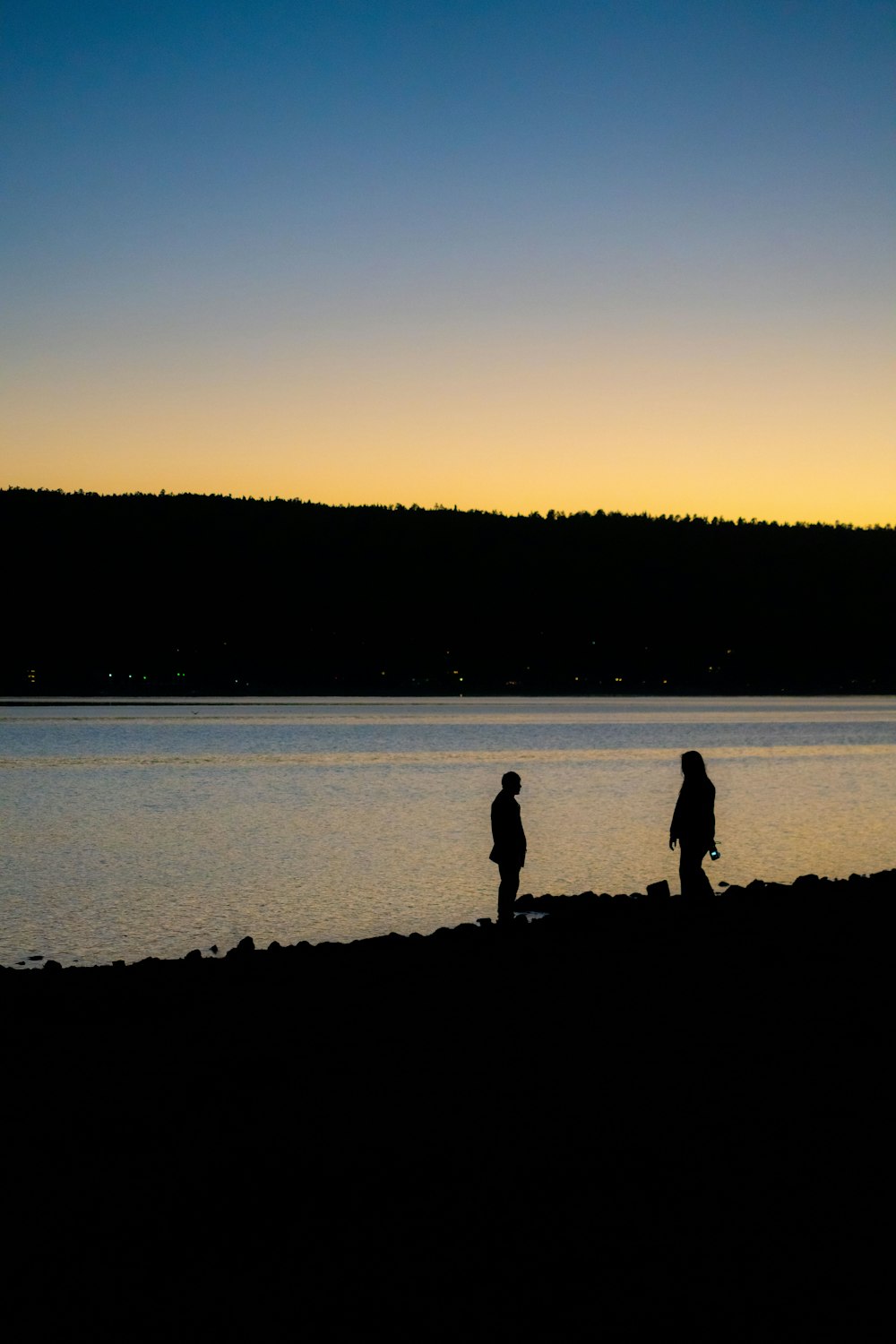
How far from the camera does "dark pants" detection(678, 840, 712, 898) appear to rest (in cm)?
1205

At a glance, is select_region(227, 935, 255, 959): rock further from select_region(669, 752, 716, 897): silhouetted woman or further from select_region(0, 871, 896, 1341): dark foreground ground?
select_region(669, 752, 716, 897): silhouetted woman

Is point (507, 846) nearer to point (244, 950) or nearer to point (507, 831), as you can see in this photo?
point (507, 831)

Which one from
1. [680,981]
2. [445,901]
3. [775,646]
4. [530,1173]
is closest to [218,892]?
[445,901]

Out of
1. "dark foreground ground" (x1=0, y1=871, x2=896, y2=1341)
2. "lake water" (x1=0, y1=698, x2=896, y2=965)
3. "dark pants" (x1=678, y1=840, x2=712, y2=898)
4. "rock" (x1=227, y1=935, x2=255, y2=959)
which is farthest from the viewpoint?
"lake water" (x1=0, y1=698, x2=896, y2=965)

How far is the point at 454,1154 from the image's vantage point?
6.02 m

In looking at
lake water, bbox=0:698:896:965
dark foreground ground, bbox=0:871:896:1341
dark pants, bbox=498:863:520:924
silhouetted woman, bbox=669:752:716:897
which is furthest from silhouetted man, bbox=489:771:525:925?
lake water, bbox=0:698:896:965

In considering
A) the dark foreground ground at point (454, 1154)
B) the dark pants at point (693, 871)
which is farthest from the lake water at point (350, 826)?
the dark foreground ground at point (454, 1154)

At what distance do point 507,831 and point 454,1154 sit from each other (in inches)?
250

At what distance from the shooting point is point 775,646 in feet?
636

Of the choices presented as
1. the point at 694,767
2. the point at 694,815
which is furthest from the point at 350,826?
the point at 694,767

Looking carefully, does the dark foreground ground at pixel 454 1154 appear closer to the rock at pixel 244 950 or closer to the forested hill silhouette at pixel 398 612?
the rock at pixel 244 950

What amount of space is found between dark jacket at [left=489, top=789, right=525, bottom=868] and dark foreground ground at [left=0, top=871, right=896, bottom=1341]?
1.90m

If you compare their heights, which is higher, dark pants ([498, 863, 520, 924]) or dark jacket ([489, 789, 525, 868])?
dark jacket ([489, 789, 525, 868])

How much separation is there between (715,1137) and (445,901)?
36.7 feet
